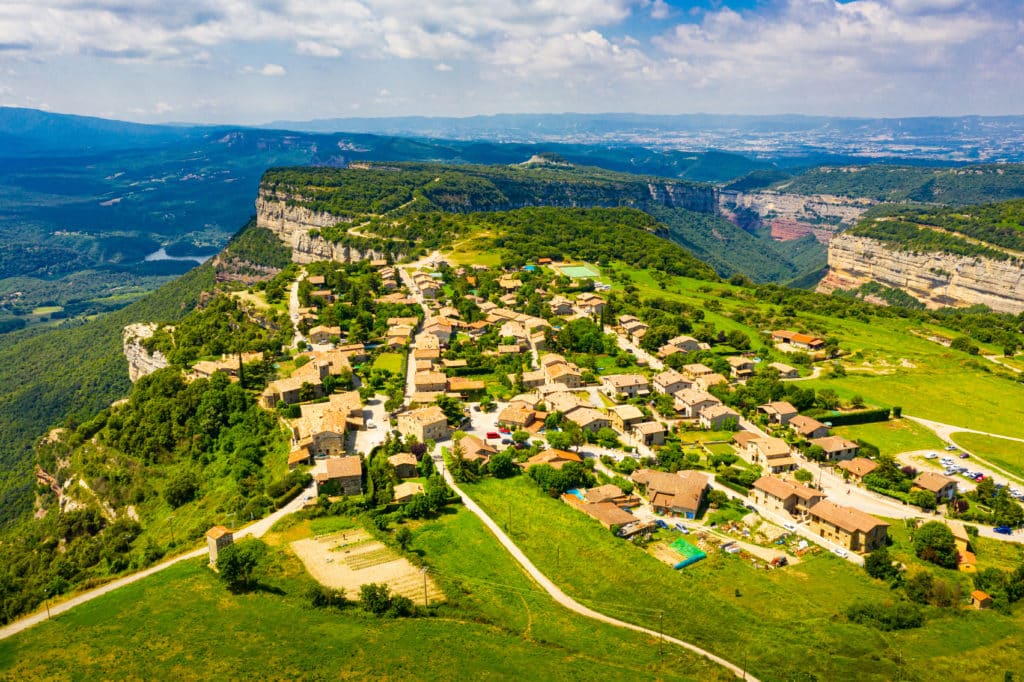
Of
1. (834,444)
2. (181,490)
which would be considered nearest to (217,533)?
(181,490)

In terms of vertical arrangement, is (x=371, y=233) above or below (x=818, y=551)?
above

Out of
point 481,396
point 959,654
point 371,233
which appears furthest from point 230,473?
point 371,233

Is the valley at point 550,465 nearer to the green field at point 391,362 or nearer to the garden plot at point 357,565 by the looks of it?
the green field at point 391,362

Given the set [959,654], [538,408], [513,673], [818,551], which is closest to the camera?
[513,673]

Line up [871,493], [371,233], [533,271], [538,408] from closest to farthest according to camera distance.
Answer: [871,493] < [538,408] < [533,271] < [371,233]

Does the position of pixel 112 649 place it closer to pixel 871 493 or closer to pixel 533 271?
pixel 871 493

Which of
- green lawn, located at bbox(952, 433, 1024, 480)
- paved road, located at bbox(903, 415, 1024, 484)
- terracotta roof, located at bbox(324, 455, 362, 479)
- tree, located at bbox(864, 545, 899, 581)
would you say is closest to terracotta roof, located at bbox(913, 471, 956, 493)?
paved road, located at bbox(903, 415, 1024, 484)

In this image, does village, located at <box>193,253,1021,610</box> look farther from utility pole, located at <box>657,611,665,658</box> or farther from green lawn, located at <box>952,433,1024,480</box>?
utility pole, located at <box>657,611,665,658</box>
